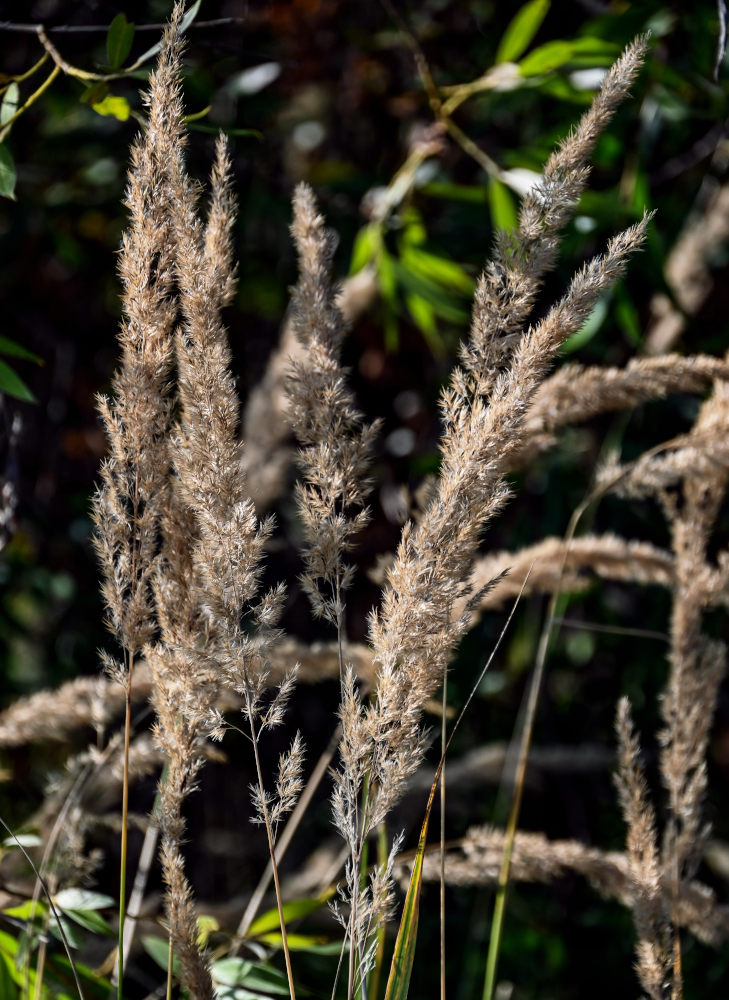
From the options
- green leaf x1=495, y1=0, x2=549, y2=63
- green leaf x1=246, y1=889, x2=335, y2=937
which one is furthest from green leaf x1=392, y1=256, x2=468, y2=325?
green leaf x1=246, y1=889, x2=335, y2=937

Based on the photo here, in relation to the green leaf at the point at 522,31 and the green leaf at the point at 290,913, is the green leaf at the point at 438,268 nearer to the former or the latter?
the green leaf at the point at 522,31

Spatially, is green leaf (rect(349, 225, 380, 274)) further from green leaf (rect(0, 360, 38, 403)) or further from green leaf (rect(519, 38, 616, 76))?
green leaf (rect(0, 360, 38, 403))

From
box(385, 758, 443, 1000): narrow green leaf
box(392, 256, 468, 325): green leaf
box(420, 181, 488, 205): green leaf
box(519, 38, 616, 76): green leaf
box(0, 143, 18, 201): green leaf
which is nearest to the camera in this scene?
box(385, 758, 443, 1000): narrow green leaf

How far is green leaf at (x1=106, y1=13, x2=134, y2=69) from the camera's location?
0.82 m

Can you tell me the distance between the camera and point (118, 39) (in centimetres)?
82

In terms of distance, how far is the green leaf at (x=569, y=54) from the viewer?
49.0 inches

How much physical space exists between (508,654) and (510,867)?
1199mm

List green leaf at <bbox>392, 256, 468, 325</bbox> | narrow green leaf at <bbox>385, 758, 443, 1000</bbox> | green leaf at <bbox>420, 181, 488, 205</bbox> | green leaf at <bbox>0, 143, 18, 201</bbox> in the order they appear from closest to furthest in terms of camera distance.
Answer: narrow green leaf at <bbox>385, 758, 443, 1000</bbox> → green leaf at <bbox>0, 143, 18, 201</bbox> → green leaf at <bbox>392, 256, 468, 325</bbox> → green leaf at <bbox>420, 181, 488, 205</bbox>

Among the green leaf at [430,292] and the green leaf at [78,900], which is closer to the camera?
the green leaf at [78,900]

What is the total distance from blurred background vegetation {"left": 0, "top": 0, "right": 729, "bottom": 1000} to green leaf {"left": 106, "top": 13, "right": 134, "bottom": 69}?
0.52 metres

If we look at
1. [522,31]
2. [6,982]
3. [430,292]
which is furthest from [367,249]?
[6,982]

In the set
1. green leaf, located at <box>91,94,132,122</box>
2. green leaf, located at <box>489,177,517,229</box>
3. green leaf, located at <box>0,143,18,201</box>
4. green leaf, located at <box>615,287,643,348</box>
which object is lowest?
green leaf, located at <box>0,143,18,201</box>

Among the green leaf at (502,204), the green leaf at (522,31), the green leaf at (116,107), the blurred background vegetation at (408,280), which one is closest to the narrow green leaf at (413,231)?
the blurred background vegetation at (408,280)

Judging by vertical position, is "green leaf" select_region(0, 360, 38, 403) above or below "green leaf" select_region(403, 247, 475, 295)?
below
